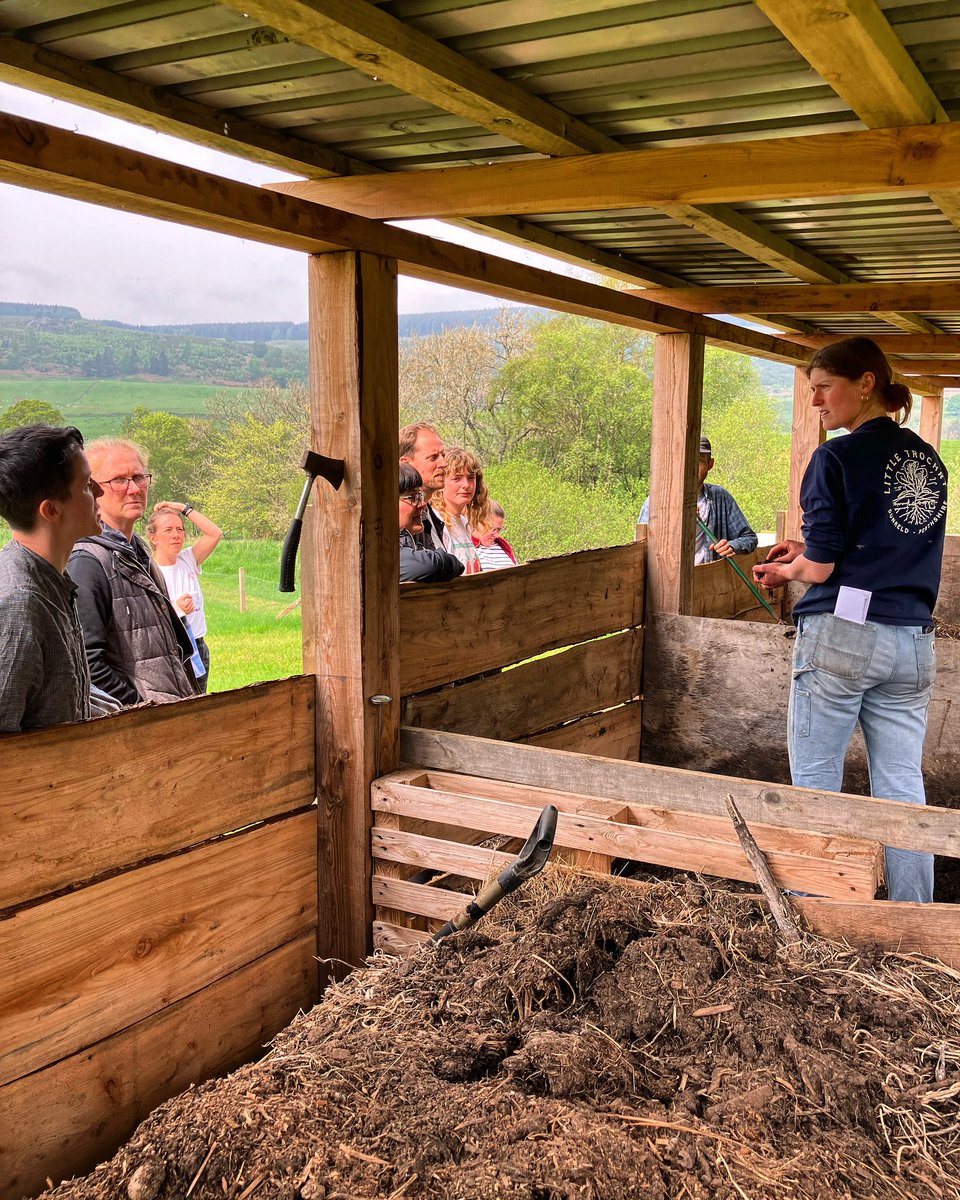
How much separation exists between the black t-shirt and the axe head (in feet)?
5.13

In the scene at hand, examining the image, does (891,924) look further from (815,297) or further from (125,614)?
(815,297)

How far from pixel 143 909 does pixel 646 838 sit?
54.1 inches

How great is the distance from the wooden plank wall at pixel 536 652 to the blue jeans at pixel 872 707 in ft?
4.07

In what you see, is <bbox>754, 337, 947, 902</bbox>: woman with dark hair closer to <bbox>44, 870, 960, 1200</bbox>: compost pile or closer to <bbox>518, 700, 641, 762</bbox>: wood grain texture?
<bbox>44, 870, 960, 1200</bbox>: compost pile

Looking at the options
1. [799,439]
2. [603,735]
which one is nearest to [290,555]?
[603,735]

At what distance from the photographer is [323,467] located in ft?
10.2

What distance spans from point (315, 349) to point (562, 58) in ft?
3.84

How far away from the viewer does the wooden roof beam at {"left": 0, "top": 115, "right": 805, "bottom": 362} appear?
2.20 metres

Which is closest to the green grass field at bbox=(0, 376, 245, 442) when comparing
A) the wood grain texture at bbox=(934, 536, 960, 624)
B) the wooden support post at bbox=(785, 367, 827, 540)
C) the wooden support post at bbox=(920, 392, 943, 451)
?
the wooden support post at bbox=(785, 367, 827, 540)

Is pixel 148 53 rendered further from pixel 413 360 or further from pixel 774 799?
pixel 413 360

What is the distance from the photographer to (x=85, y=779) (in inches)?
97.9

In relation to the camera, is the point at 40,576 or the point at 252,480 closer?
the point at 40,576

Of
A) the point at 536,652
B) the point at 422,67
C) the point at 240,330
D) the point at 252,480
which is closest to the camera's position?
the point at 422,67

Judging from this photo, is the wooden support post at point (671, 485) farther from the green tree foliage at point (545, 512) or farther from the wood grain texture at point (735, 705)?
the green tree foliage at point (545, 512)
